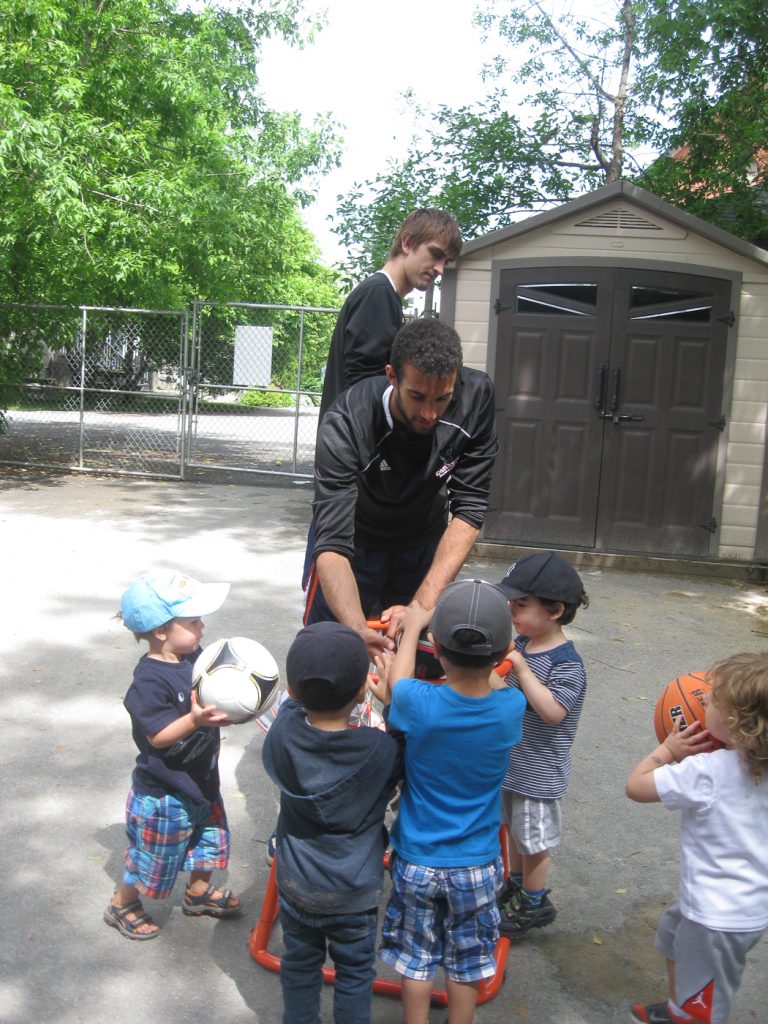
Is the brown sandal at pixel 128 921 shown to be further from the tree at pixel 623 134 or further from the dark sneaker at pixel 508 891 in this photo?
the tree at pixel 623 134

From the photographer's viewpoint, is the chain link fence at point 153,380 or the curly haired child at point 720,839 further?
the chain link fence at point 153,380

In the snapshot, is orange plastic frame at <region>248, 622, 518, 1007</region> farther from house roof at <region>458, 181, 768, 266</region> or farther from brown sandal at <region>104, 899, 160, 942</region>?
house roof at <region>458, 181, 768, 266</region>

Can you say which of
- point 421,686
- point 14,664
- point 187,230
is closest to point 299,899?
point 421,686

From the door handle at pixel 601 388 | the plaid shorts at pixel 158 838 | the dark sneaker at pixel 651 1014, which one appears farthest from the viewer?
the door handle at pixel 601 388

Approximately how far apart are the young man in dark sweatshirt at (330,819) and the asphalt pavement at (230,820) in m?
0.44

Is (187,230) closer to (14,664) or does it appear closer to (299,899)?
(14,664)

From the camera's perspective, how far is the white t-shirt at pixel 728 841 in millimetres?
2457

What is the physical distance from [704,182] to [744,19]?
1815 mm

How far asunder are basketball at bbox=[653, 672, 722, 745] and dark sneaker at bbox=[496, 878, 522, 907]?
31.9 inches

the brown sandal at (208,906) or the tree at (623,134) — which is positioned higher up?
the tree at (623,134)

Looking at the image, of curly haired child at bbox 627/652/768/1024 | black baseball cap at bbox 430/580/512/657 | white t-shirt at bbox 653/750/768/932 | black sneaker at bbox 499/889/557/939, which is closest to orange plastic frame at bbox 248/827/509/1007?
black sneaker at bbox 499/889/557/939

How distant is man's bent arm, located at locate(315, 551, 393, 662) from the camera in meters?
2.83

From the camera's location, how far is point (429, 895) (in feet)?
8.21

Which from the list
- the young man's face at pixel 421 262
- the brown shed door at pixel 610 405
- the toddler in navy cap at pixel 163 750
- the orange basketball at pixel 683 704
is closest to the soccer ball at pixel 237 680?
the toddler in navy cap at pixel 163 750
